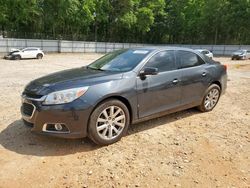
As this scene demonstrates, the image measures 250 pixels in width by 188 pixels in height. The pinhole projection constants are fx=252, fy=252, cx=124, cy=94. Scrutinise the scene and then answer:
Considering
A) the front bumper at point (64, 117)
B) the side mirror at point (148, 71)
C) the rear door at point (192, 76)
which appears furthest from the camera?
the rear door at point (192, 76)

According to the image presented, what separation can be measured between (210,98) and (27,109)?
154 inches

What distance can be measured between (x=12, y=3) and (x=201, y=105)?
34501 mm

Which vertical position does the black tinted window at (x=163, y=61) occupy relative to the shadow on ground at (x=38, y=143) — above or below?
above

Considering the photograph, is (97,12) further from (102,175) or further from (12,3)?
(102,175)

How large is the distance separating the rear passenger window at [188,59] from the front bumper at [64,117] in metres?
2.31

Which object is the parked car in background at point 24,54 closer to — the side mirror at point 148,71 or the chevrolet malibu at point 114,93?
the chevrolet malibu at point 114,93

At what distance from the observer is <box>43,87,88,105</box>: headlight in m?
3.56

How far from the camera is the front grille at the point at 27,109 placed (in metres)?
3.72

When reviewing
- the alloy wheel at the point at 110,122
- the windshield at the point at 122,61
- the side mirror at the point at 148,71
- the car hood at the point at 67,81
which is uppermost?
the windshield at the point at 122,61

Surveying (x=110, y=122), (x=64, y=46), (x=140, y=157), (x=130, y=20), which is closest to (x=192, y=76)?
(x=110, y=122)

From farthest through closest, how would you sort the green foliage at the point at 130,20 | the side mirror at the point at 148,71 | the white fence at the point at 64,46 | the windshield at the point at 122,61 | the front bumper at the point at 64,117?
the green foliage at the point at 130,20
the white fence at the point at 64,46
the windshield at the point at 122,61
the side mirror at the point at 148,71
the front bumper at the point at 64,117

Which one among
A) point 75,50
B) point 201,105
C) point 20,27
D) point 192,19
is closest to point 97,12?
point 75,50

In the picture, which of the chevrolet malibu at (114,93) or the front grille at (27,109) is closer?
the chevrolet malibu at (114,93)

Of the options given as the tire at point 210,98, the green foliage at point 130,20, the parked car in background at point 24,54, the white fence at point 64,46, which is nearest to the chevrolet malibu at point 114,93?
the tire at point 210,98
